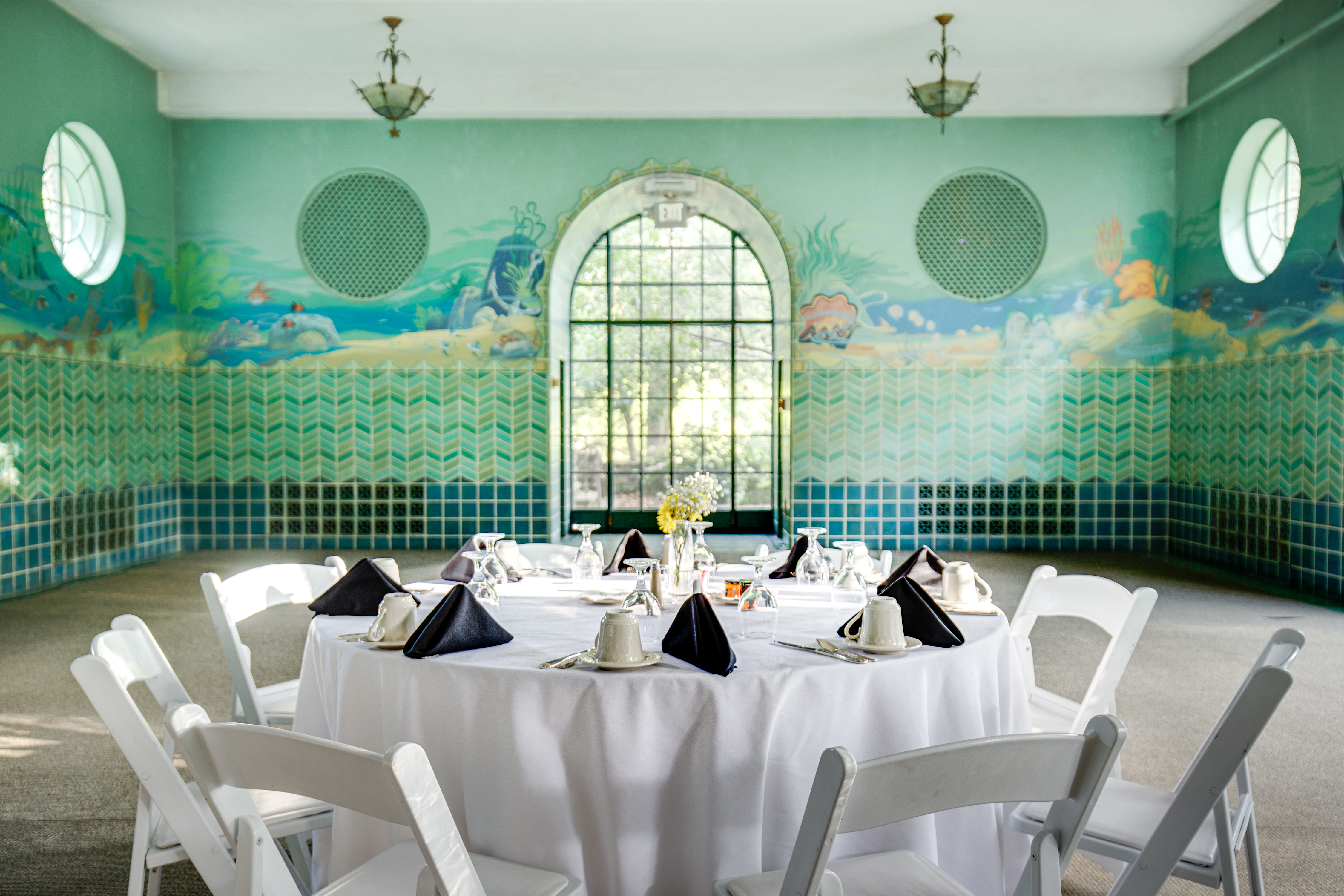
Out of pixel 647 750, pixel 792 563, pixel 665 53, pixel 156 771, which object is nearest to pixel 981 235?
pixel 665 53

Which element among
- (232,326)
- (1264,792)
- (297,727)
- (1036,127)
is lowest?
(1264,792)

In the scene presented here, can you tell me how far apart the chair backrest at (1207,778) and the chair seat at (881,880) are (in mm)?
A: 326

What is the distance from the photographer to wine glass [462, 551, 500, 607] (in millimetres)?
2510

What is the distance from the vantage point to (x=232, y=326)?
9.00m

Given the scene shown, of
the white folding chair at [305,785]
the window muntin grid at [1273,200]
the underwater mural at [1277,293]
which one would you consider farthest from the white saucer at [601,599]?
the window muntin grid at [1273,200]

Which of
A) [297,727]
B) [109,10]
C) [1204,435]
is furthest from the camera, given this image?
[1204,435]

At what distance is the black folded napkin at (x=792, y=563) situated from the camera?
320 cm

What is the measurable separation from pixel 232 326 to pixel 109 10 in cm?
298

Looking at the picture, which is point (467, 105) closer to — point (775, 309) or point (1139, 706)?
point (775, 309)

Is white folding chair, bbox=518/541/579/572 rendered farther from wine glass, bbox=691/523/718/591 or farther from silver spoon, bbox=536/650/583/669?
silver spoon, bbox=536/650/583/669

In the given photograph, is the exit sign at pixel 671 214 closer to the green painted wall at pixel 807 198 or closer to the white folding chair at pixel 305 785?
the green painted wall at pixel 807 198

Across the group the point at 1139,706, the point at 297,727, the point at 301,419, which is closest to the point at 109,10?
the point at 301,419

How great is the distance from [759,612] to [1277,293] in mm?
7381

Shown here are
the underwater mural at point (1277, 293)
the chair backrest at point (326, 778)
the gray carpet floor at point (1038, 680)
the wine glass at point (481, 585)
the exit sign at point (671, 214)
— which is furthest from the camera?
the exit sign at point (671, 214)
